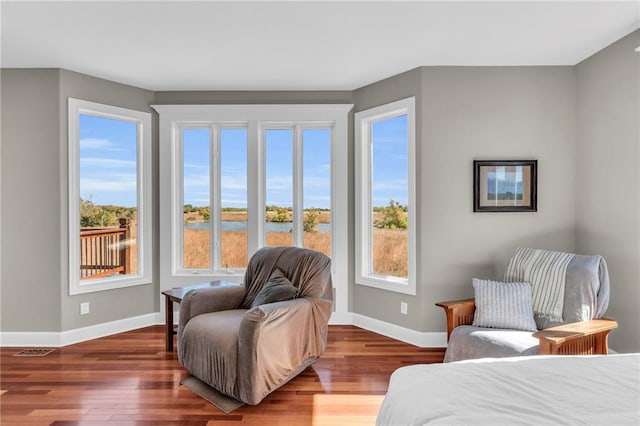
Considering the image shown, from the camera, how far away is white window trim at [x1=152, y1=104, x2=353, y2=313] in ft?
12.6

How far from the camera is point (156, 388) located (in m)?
2.48

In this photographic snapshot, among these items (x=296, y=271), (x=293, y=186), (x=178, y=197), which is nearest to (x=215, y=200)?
(x=178, y=197)

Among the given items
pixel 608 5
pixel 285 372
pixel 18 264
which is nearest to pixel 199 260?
pixel 18 264

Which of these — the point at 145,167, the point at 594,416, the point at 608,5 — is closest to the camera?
the point at 594,416

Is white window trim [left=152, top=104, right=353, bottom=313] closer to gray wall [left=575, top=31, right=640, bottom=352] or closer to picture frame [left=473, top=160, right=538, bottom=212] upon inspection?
picture frame [left=473, top=160, right=538, bottom=212]

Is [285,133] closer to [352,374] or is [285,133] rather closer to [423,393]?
[352,374]

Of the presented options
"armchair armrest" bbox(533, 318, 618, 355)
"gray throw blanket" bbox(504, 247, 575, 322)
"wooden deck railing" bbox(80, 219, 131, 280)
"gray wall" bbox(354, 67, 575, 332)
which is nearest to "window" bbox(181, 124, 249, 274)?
"wooden deck railing" bbox(80, 219, 131, 280)

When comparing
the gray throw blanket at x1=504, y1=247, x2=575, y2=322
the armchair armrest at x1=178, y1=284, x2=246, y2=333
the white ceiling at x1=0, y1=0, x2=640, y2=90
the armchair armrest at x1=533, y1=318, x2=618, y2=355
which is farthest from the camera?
the armchair armrest at x1=178, y1=284, x2=246, y2=333

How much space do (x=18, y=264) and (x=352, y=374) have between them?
127 inches

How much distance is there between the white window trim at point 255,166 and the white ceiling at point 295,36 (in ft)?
1.35

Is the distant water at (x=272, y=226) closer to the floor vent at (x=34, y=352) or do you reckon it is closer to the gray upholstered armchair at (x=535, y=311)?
the gray upholstered armchair at (x=535, y=311)

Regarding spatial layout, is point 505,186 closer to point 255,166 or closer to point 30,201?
point 255,166

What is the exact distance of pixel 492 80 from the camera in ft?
10.5

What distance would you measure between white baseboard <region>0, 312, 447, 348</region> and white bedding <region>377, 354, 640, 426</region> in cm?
192
